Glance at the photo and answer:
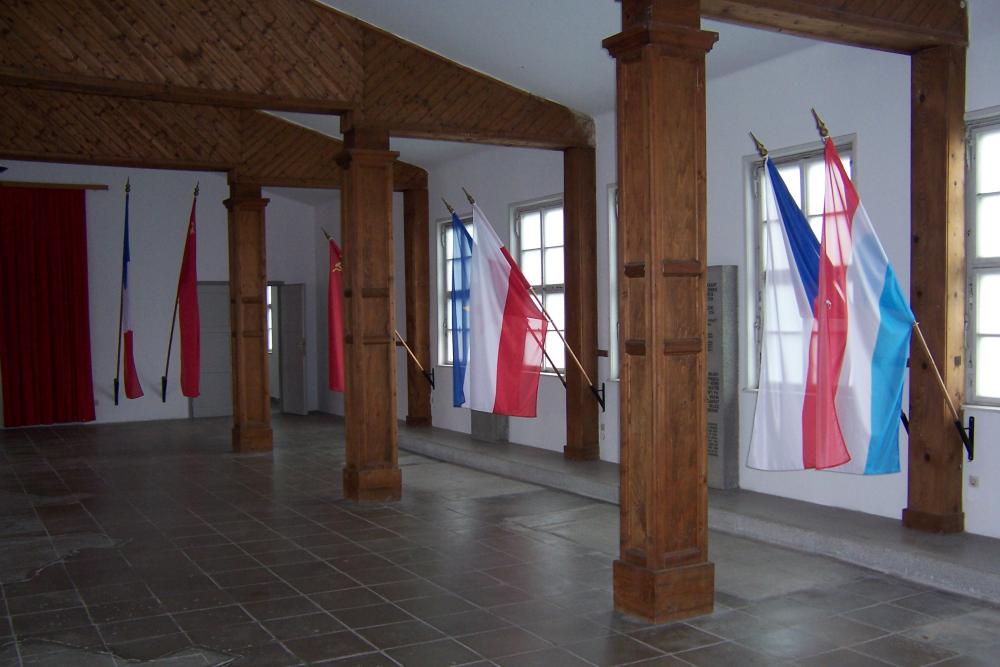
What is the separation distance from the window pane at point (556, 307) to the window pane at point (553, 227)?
1.71 ft

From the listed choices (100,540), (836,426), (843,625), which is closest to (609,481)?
(836,426)

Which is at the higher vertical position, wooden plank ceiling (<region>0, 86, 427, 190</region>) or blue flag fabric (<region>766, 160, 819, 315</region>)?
wooden plank ceiling (<region>0, 86, 427, 190</region>)

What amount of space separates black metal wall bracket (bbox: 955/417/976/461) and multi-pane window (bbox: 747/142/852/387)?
1051mm

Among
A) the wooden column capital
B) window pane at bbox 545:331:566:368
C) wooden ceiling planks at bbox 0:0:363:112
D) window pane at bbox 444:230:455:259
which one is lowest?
window pane at bbox 545:331:566:368

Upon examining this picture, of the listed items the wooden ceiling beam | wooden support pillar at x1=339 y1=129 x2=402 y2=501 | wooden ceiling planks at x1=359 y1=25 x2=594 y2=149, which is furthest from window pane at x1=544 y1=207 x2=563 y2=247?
the wooden ceiling beam

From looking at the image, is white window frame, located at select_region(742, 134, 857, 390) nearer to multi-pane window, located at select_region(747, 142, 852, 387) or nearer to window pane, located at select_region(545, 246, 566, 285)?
multi-pane window, located at select_region(747, 142, 852, 387)

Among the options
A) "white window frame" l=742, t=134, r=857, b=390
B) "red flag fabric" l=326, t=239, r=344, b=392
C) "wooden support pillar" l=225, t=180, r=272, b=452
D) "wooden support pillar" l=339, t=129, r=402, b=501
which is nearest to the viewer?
"white window frame" l=742, t=134, r=857, b=390

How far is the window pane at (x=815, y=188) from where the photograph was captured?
21.0 feet

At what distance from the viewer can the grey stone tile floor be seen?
3.94 m

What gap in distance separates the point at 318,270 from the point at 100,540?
8.45 m

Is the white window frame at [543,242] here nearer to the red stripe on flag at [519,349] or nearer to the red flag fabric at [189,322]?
the red stripe on flag at [519,349]

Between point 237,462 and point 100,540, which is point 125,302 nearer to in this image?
point 237,462

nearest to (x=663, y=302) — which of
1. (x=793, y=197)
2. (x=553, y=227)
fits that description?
(x=793, y=197)

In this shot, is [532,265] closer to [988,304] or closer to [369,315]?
[369,315]
